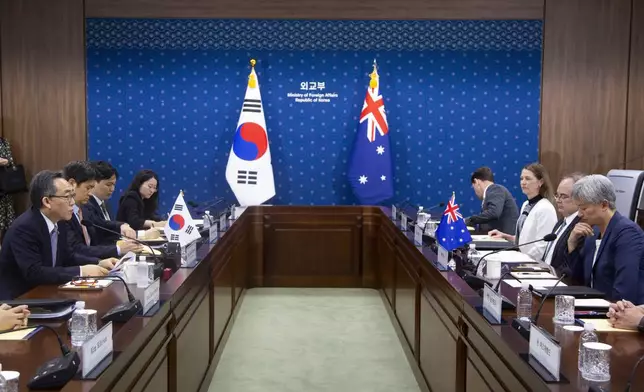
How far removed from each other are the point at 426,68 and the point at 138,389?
19.4 ft

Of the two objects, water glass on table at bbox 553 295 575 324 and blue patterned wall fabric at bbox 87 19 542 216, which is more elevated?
blue patterned wall fabric at bbox 87 19 542 216

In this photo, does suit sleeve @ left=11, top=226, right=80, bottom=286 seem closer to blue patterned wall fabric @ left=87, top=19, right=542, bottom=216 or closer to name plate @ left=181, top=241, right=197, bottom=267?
name plate @ left=181, top=241, right=197, bottom=267

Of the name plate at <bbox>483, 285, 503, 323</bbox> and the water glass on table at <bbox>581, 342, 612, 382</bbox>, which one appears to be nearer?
the water glass on table at <bbox>581, 342, 612, 382</bbox>

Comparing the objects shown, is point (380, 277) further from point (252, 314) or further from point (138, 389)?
point (138, 389)

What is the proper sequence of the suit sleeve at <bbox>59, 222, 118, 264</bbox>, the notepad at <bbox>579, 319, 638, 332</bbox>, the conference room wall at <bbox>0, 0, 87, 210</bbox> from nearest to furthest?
1. the notepad at <bbox>579, 319, 638, 332</bbox>
2. the suit sleeve at <bbox>59, 222, 118, 264</bbox>
3. the conference room wall at <bbox>0, 0, 87, 210</bbox>

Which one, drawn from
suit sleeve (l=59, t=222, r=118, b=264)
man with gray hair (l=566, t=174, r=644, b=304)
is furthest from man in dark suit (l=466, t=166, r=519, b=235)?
suit sleeve (l=59, t=222, r=118, b=264)

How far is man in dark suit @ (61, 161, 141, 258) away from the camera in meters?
4.33

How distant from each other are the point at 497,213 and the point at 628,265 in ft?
9.80

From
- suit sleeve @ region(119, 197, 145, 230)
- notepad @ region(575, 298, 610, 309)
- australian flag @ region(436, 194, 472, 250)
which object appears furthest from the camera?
suit sleeve @ region(119, 197, 145, 230)

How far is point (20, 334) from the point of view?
2.25m

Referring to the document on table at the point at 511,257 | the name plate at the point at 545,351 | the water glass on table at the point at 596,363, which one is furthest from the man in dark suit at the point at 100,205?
the water glass on table at the point at 596,363

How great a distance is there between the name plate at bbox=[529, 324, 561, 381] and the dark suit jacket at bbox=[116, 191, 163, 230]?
14.6 feet

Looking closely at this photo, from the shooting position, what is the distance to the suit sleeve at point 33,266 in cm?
331

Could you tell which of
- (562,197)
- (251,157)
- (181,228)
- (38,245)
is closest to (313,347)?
(181,228)
